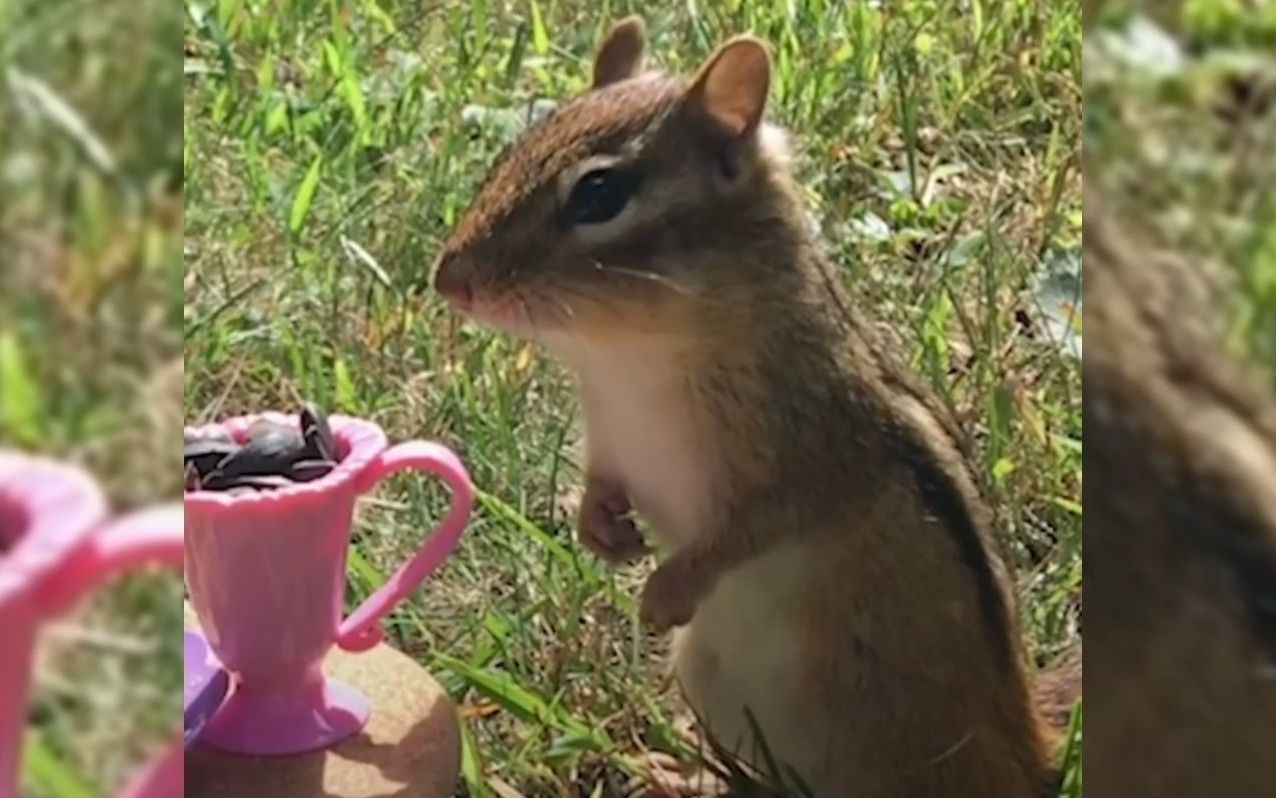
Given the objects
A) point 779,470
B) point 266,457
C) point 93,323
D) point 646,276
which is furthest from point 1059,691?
point 93,323

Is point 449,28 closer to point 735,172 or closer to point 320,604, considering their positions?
point 735,172

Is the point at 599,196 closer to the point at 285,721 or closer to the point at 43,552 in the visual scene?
the point at 285,721

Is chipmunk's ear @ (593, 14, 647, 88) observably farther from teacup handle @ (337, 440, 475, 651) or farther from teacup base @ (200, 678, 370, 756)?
teacup base @ (200, 678, 370, 756)

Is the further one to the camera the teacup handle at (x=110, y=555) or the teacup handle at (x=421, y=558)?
the teacup handle at (x=421, y=558)

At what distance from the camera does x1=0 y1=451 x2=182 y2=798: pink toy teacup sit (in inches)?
14.8

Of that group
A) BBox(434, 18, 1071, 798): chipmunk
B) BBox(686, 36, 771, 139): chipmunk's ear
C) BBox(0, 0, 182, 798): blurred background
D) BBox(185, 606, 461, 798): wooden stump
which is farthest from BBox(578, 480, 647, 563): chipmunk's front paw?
BBox(0, 0, 182, 798): blurred background

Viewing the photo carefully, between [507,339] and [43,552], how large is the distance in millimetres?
822

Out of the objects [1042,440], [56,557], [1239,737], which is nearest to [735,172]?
[1042,440]

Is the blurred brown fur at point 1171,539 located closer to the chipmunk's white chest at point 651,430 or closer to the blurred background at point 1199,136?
the blurred background at point 1199,136

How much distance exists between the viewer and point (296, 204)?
1.24 meters

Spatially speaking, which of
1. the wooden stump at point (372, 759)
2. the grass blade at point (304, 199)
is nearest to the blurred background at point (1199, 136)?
the wooden stump at point (372, 759)

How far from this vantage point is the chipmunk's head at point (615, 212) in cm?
95

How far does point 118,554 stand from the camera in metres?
0.39

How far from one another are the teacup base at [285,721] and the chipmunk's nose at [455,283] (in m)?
0.22
